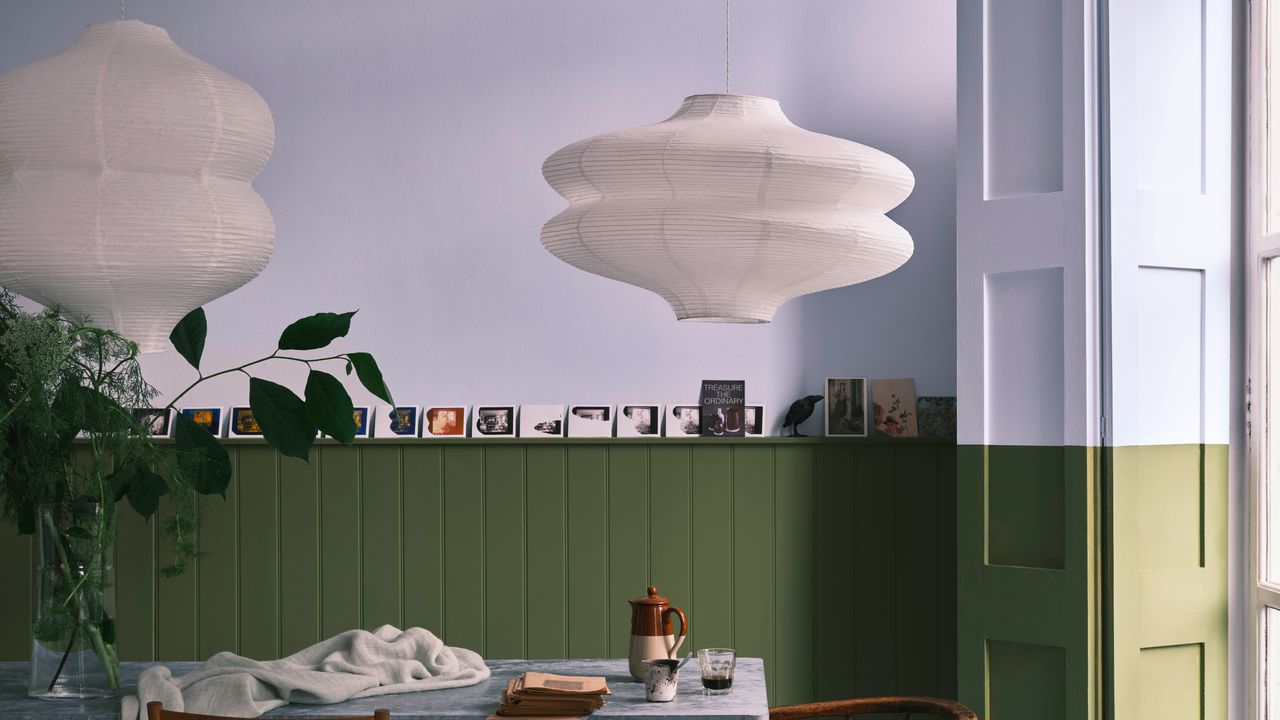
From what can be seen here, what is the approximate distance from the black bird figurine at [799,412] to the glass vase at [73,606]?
200cm

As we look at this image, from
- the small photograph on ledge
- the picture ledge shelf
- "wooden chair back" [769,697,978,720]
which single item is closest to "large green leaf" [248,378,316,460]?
the picture ledge shelf

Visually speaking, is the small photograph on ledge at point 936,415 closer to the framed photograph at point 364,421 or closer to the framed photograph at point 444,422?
the framed photograph at point 444,422

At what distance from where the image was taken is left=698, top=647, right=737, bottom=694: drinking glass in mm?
2492

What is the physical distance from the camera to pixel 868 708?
Result: 241 cm

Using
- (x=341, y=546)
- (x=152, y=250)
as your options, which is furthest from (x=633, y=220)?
(x=341, y=546)

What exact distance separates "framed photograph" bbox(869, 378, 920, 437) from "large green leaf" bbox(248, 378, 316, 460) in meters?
1.74

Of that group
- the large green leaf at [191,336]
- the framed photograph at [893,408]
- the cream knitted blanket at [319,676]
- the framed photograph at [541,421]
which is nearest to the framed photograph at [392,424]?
the framed photograph at [541,421]

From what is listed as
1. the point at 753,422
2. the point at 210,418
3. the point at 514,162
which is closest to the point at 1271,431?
the point at 753,422

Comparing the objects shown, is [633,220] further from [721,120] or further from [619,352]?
[619,352]

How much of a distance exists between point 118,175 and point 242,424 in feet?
6.67

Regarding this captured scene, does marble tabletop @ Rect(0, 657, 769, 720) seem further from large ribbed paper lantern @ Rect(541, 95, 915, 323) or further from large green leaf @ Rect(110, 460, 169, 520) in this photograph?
large ribbed paper lantern @ Rect(541, 95, 915, 323)

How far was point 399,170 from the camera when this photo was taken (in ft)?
12.5

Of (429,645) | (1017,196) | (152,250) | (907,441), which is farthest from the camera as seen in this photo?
(907,441)

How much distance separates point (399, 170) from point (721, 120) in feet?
7.06
